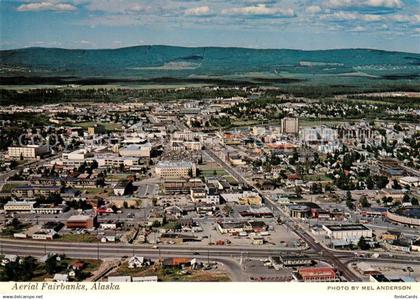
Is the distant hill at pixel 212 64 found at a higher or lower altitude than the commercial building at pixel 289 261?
higher

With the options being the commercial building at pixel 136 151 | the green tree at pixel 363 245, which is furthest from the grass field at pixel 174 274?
the commercial building at pixel 136 151

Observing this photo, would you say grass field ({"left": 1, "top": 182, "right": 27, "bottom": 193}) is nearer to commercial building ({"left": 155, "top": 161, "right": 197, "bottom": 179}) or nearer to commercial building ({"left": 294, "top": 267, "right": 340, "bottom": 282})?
commercial building ({"left": 155, "top": 161, "right": 197, "bottom": 179})

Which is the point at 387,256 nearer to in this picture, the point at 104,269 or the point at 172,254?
the point at 172,254

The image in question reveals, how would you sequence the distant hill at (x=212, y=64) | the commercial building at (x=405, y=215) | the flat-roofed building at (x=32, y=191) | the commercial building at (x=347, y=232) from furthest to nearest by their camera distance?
the distant hill at (x=212, y=64), the flat-roofed building at (x=32, y=191), the commercial building at (x=405, y=215), the commercial building at (x=347, y=232)

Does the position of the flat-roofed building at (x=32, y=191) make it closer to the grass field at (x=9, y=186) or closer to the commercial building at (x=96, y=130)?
the grass field at (x=9, y=186)

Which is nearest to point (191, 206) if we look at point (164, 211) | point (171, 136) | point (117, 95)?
point (164, 211)

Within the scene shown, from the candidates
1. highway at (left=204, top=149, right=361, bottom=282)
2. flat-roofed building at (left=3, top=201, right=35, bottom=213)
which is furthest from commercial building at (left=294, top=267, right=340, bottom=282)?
flat-roofed building at (left=3, top=201, right=35, bottom=213)

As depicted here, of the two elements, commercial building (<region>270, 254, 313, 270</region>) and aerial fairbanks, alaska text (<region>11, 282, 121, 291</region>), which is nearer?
aerial fairbanks, alaska text (<region>11, 282, 121, 291</region>)

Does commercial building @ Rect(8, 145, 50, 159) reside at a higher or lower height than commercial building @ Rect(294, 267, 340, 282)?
higher
